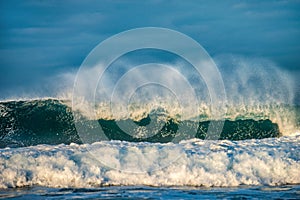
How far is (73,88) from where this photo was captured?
77.2 feet

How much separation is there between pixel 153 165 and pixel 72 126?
9191 millimetres

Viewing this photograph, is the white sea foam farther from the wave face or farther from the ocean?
the wave face

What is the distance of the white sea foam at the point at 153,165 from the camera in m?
12.5

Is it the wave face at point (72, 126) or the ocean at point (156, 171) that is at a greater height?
the wave face at point (72, 126)

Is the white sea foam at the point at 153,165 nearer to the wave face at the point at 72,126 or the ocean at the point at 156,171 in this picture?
the ocean at the point at 156,171

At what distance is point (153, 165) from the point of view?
13.2 meters

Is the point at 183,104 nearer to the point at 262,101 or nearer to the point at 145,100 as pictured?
the point at 145,100

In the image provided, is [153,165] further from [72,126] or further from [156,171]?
[72,126]

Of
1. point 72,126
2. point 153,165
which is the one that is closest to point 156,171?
point 153,165

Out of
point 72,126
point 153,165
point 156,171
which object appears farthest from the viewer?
point 72,126

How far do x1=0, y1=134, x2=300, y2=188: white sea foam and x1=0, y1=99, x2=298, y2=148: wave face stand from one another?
6091 millimetres

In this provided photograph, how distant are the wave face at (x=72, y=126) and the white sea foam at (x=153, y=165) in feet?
20.0

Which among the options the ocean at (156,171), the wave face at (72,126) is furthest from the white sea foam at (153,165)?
the wave face at (72,126)

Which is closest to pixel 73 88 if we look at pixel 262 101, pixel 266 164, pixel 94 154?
pixel 262 101
